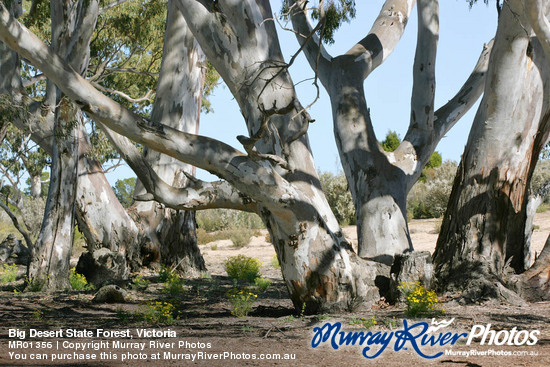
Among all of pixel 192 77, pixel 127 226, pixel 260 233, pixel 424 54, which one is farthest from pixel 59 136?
pixel 260 233

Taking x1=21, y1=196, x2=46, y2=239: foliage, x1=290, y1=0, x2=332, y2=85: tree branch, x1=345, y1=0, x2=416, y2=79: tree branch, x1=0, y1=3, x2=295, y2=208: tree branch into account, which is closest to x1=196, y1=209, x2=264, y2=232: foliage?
x1=21, y1=196, x2=46, y2=239: foliage

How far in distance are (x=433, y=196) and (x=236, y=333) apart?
737 inches

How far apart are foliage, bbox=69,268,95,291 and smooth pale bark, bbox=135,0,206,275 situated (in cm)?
145

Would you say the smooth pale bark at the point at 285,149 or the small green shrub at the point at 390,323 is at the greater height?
the smooth pale bark at the point at 285,149

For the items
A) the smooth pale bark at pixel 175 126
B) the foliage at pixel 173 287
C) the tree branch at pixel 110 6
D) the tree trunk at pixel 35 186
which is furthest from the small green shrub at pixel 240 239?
the foliage at pixel 173 287

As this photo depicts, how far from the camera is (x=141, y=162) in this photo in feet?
20.7

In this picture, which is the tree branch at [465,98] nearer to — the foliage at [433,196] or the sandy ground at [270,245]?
the sandy ground at [270,245]

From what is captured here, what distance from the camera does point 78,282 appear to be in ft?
31.3

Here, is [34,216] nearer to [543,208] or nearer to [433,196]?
[433,196]

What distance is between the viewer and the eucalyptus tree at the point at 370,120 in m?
7.09

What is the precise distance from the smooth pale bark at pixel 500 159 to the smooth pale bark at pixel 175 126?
5.42 meters

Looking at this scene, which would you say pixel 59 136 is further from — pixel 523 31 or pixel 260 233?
pixel 260 233

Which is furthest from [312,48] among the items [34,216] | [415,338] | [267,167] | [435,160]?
[435,160]

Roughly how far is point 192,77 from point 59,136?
2.89 m
